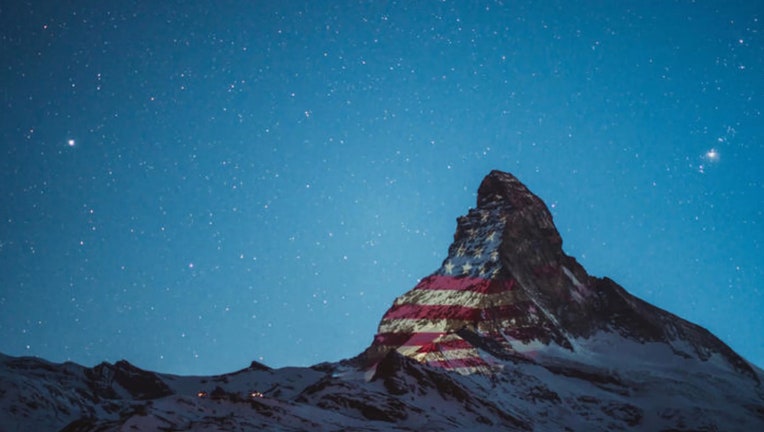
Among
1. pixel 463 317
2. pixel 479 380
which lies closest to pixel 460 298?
pixel 463 317

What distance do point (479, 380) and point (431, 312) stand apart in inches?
2703

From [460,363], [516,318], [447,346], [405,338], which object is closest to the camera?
[460,363]

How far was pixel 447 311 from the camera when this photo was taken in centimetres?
17262

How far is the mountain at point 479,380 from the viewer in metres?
62.9

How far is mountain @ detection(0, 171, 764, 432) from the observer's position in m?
62.9

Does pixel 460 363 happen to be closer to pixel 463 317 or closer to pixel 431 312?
pixel 463 317

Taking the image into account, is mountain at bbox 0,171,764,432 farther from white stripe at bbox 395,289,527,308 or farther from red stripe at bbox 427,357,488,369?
white stripe at bbox 395,289,527,308

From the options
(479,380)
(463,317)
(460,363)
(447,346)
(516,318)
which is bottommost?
(479,380)

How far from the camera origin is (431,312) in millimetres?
178500

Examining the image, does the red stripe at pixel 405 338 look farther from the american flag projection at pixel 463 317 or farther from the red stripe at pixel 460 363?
the red stripe at pixel 460 363

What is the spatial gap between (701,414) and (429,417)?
2765 inches

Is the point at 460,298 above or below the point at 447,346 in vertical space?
above

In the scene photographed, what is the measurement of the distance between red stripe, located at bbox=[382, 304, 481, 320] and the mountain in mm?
547

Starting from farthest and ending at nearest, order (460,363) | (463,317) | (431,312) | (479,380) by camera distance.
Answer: (431,312) → (463,317) → (460,363) → (479,380)
